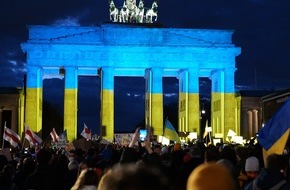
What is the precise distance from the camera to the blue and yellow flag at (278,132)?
10.4 meters

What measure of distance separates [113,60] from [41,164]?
73044mm

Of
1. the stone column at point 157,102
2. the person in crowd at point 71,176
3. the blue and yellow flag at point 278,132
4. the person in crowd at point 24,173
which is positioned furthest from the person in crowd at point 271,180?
the stone column at point 157,102

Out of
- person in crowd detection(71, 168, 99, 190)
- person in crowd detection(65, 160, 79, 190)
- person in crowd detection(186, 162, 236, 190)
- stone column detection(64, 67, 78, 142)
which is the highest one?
stone column detection(64, 67, 78, 142)

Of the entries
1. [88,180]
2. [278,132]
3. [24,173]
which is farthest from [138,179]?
[24,173]

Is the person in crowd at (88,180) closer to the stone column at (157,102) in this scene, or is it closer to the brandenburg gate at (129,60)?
the brandenburg gate at (129,60)

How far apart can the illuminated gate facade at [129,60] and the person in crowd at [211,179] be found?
79873mm

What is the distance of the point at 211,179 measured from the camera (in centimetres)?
401

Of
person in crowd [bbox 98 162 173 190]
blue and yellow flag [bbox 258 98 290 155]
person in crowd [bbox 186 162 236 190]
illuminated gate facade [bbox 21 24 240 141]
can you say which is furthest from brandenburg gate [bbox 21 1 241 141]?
person in crowd [bbox 98 162 173 190]

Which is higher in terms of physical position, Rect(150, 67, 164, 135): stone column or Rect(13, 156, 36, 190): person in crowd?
Rect(150, 67, 164, 135): stone column

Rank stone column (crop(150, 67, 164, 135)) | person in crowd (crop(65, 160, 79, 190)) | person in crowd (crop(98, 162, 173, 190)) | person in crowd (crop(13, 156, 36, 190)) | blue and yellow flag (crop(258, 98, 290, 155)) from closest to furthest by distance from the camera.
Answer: person in crowd (crop(98, 162, 173, 190)), blue and yellow flag (crop(258, 98, 290, 155)), person in crowd (crop(65, 160, 79, 190)), person in crowd (crop(13, 156, 36, 190)), stone column (crop(150, 67, 164, 135))

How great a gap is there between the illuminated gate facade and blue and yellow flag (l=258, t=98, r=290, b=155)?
73747 mm

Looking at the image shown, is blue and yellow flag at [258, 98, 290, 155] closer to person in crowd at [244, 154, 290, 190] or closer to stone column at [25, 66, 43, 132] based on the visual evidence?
person in crowd at [244, 154, 290, 190]

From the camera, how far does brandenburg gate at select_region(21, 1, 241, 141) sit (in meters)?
83.5

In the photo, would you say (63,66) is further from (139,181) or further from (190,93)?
(139,181)
